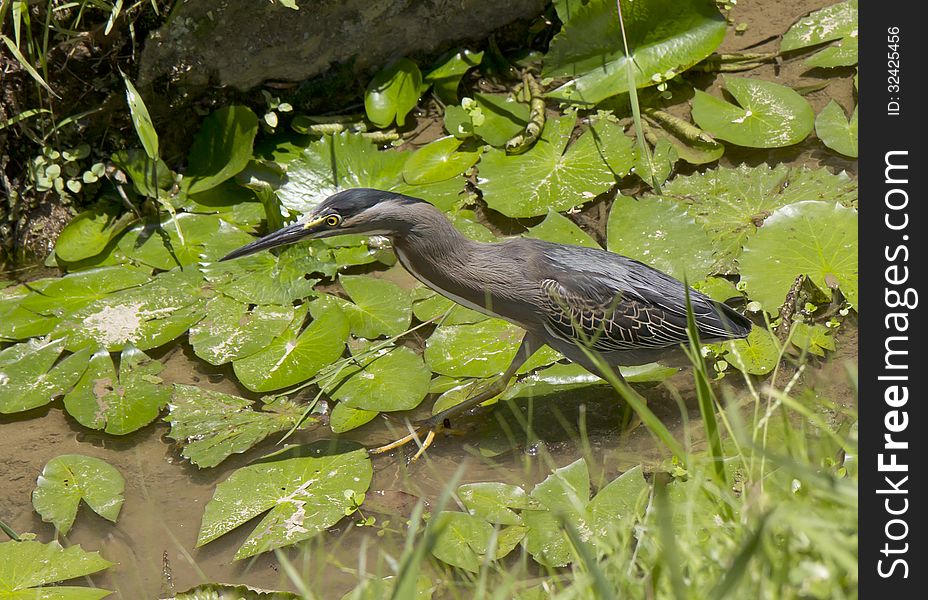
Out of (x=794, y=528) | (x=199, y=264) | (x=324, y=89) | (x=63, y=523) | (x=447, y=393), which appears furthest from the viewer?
(x=324, y=89)

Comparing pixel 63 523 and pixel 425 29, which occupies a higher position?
pixel 425 29

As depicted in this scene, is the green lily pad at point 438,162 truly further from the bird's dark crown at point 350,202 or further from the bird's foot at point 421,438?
the bird's foot at point 421,438

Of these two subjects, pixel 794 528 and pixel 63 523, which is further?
pixel 63 523

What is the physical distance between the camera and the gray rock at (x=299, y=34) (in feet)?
14.6

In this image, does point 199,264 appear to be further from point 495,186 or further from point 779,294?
point 779,294

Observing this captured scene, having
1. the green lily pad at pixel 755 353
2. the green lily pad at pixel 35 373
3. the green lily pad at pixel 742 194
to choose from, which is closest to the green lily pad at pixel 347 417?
the green lily pad at pixel 35 373

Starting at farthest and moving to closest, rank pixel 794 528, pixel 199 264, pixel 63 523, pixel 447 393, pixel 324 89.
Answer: pixel 324 89 < pixel 199 264 < pixel 447 393 < pixel 63 523 < pixel 794 528

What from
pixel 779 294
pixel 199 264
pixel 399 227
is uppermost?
pixel 399 227

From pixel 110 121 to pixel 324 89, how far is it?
107cm

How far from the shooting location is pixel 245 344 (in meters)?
3.90

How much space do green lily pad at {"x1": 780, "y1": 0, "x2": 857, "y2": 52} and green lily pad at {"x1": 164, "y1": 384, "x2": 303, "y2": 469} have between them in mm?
3241

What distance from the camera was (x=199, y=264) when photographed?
4.20 metres

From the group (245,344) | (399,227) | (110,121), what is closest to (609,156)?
(399,227)

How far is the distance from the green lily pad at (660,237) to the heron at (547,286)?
14.9 inches
